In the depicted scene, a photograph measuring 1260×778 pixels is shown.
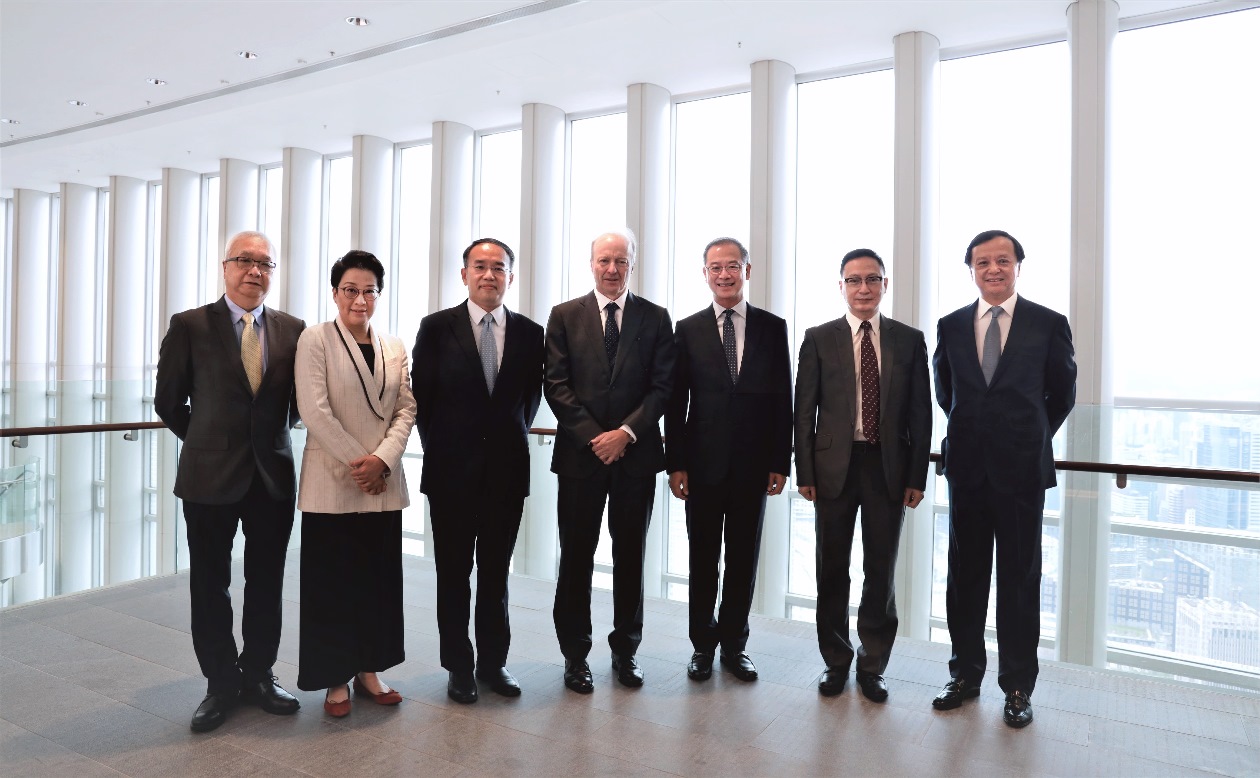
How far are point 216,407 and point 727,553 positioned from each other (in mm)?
1932

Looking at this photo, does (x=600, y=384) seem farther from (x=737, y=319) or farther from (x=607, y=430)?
(x=737, y=319)

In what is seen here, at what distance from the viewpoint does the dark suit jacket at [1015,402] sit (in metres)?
2.82

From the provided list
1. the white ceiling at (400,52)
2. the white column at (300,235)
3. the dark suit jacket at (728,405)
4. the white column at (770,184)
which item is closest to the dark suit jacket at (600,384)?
the dark suit jacket at (728,405)

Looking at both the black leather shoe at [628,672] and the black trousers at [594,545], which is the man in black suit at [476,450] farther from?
the black leather shoe at [628,672]

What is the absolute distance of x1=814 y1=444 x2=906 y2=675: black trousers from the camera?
9.96ft

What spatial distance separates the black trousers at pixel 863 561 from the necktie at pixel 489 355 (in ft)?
4.34

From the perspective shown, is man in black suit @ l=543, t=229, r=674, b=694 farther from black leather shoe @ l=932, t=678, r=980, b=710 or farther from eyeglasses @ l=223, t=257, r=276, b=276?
black leather shoe @ l=932, t=678, r=980, b=710

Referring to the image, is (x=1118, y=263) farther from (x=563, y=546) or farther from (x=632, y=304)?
(x=563, y=546)

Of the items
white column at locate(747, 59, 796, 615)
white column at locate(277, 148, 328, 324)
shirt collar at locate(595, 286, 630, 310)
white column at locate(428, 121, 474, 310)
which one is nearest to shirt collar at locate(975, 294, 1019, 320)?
shirt collar at locate(595, 286, 630, 310)

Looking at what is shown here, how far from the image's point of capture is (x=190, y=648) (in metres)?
3.50

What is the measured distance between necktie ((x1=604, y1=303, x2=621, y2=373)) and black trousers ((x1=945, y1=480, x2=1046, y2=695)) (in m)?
1.35

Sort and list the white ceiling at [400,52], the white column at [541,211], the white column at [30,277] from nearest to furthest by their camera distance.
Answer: the white ceiling at [400,52] < the white column at [541,211] < the white column at [30,277]

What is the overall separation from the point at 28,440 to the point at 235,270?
2642mm

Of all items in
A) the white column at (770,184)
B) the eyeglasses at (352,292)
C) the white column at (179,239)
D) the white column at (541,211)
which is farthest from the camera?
the white column at (179,239)
